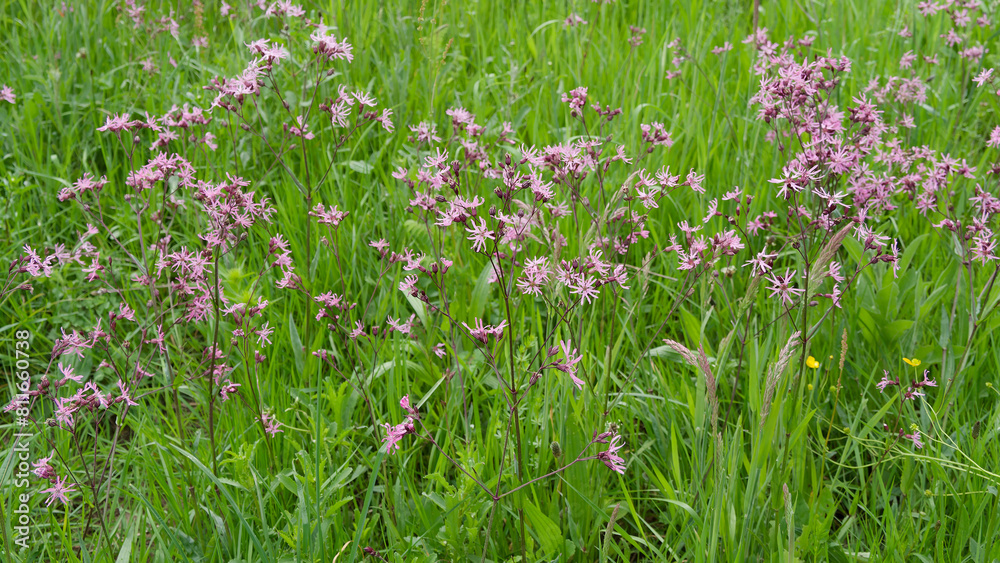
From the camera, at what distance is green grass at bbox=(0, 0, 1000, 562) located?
92.4 inches

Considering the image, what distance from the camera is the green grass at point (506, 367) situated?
2346mm

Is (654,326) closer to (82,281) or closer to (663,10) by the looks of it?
(82,281)

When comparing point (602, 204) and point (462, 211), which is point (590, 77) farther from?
point (462, 211)

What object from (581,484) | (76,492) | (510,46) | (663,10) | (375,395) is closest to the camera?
(581,484)

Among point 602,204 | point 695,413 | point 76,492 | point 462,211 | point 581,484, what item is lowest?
point 76,492

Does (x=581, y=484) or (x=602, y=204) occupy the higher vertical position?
(x=602, y=204)

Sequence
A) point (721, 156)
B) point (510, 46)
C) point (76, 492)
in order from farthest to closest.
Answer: point (510, 46), point (721, 156), point (76, 492)

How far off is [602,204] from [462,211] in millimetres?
1449

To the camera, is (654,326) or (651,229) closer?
(654,326)

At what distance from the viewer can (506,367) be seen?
2977 mm

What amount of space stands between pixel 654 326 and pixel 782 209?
1.18 meters

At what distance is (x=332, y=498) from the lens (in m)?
2.48

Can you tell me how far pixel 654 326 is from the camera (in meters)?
3.39

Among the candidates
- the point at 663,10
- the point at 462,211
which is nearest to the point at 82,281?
the point at 462,211
